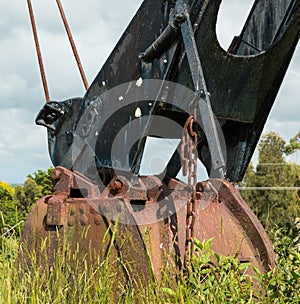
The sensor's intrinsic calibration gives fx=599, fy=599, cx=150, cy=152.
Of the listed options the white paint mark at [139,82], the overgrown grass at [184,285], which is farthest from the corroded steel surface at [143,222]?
the white paint mark at [139,82]

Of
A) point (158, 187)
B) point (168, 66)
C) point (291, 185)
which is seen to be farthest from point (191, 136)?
point (291, 185)

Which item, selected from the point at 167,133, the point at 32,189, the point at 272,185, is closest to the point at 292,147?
the point at 272,185

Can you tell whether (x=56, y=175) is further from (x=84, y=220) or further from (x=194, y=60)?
(x=194, y=60)

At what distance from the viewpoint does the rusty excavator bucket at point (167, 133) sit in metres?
3.32

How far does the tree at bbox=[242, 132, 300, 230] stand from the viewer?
47.4 feet

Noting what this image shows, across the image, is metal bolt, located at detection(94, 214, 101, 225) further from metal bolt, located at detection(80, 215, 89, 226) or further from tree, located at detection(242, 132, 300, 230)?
tree, located at detection(242, 132, 300, 230)

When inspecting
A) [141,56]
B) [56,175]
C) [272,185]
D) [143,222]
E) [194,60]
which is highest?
[272,185]

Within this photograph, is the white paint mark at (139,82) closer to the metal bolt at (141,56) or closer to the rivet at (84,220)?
the metal bolt at (141,56)

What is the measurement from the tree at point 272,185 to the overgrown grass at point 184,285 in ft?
36.0

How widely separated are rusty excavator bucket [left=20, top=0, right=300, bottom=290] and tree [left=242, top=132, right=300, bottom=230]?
10.3 meters

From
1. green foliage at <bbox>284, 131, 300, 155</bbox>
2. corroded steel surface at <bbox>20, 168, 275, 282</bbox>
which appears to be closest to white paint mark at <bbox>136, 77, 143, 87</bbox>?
corroded steel surface at <bbox>20, 168, 275, 282</bbox>

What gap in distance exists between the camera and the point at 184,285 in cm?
286

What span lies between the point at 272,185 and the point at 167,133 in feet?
37.8

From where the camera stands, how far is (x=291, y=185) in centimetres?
1520
